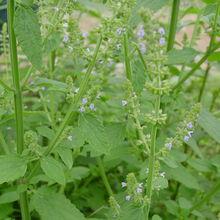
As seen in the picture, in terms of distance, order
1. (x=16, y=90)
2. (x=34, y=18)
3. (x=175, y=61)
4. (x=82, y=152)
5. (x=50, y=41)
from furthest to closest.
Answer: (x=82, y=152)
(x=175, y=61)
(x=50, y=41)
(x=16, y=90)
(x=34, y=18)

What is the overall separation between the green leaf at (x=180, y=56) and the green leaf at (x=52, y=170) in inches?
27.4

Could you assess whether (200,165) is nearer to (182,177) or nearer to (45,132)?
(182,177)

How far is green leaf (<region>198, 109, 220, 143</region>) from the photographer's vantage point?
2.48 m

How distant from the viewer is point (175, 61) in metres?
2.36

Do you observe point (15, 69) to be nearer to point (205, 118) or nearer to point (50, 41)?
point (50, 41)

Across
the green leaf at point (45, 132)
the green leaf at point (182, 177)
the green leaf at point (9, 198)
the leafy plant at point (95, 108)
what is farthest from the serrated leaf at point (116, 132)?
the green leaf at point (9, 198)

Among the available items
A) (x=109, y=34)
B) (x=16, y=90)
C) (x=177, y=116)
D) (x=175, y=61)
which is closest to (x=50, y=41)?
(x=16, y=90)

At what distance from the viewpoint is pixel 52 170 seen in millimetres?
2029

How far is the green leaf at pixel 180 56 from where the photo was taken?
2.37 m

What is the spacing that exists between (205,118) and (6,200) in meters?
1.07

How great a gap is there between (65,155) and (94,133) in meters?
0.28

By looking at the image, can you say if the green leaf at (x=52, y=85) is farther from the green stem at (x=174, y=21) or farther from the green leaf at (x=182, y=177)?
the green leaf at (x=182, y=177)

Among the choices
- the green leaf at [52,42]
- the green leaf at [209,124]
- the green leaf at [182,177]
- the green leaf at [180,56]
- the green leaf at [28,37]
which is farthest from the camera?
the green leaf at [182,177]

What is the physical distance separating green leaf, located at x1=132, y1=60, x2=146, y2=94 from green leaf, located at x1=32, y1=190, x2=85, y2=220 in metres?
0.57
